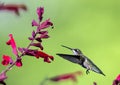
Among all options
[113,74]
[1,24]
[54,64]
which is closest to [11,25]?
[1,24]

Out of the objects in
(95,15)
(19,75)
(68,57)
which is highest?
(68,57)

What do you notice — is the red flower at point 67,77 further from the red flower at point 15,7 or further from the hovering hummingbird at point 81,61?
the red flower at point 15,7

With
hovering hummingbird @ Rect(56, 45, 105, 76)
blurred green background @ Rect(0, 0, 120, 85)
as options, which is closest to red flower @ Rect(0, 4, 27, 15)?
hovering hummingbird @ Rect(56, 45, 105, 76)

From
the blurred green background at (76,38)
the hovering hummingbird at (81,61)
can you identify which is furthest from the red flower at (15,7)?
the blurred green background at (76,38)

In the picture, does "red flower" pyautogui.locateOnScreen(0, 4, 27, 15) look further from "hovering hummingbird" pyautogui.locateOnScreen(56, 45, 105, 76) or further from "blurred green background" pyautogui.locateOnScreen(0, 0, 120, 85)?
"blurred green background" pyautogui.locateOnScreen(0, 0, 120, 85)

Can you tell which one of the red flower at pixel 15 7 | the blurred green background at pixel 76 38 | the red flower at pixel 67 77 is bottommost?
the blurred green background at pixel 76 38

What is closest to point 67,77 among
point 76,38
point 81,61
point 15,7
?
point 81,61

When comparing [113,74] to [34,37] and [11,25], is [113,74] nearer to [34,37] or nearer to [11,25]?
[11,25]

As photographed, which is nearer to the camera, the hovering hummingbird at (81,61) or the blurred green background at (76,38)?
the hovering hummingbird at (81,61)
